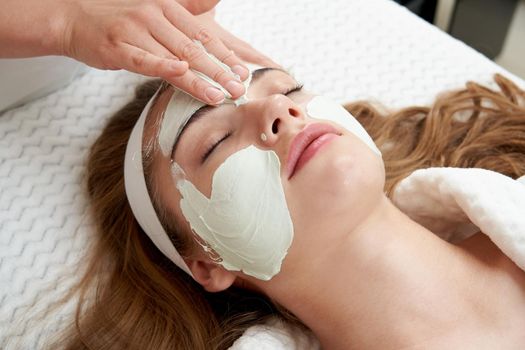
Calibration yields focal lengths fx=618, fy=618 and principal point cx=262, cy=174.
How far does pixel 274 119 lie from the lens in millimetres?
972

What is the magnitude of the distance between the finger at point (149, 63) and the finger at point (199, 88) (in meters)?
0.01

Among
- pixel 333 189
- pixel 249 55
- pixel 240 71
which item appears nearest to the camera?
pixel 333 189

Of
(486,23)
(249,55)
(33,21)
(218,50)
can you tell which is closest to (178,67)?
(218,50)

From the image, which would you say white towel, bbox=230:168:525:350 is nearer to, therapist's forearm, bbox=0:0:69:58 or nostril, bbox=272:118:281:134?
nostril, bbox=272:118:281:134

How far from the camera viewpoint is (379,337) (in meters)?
1.02

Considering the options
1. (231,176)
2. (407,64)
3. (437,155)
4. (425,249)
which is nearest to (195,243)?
(231,176)

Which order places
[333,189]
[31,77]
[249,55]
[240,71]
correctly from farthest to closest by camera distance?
[31,77], [249,55], [240,71], [333,189]

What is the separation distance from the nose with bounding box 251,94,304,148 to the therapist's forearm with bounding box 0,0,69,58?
440 mm

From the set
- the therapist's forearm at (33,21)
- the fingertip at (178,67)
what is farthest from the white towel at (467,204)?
the therapist's forearm at (33,21)

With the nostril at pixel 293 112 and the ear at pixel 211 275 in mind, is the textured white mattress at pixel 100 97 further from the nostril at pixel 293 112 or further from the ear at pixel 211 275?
the nostril at pixel 293 112

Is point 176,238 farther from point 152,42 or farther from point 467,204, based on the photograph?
point 467,204

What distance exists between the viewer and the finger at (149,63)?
99 cm

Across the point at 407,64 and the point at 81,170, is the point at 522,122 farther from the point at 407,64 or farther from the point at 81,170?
the point at 81,170

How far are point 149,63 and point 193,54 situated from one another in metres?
0.07
